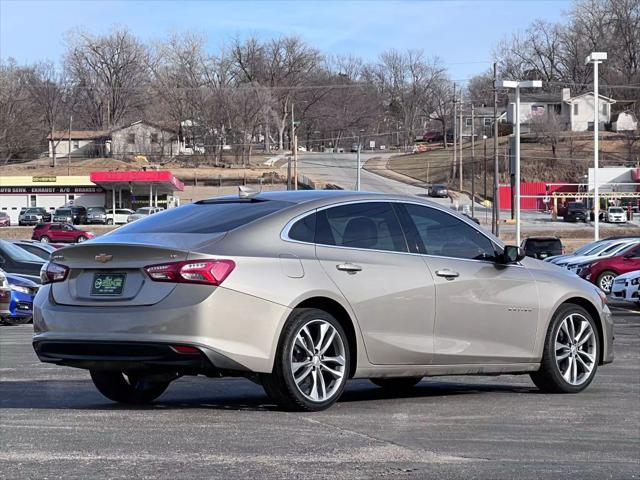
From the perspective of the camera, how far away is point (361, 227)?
765cm

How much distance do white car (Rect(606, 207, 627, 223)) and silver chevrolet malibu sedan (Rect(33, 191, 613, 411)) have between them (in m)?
71.7

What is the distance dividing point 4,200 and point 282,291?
8713 cm

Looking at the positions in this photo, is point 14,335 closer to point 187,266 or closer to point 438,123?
point 187,266

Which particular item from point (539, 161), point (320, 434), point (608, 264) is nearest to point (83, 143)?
point (539, 161)

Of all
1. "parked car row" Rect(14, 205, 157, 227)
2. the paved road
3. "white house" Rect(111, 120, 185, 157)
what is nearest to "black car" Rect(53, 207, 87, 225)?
"parked car row" Rect(14, 205, 157, 227)

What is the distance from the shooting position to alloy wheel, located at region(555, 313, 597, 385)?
8.69m

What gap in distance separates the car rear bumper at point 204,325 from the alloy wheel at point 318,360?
25 cm

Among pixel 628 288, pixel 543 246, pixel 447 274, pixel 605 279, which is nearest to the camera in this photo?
pixel 447 274

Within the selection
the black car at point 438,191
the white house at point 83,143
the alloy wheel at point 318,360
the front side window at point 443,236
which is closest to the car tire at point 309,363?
the alloy wheel at point 318,360

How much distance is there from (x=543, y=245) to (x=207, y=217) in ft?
106

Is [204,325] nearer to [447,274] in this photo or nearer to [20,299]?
[447,274]

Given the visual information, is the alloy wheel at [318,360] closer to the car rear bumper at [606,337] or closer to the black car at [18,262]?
the car rear bumper at [606,337]

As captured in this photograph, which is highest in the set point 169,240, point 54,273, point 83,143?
point 83,143

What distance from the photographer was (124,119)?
12419cm
